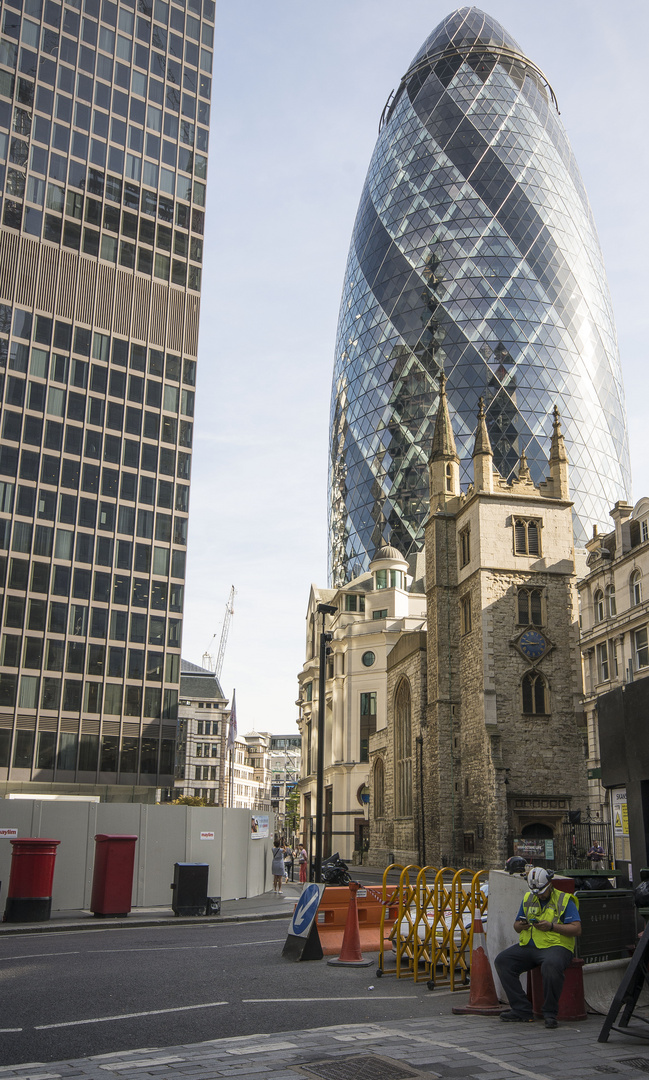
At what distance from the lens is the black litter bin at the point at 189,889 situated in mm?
20672

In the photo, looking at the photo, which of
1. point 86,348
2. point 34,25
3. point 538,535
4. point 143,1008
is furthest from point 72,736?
point 143,1008

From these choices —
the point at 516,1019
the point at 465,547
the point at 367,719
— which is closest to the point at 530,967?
the point at 516,1019

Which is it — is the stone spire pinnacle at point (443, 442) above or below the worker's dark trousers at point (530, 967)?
above

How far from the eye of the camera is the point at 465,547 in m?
44.8

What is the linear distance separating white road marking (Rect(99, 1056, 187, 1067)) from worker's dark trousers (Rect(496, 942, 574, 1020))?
10.7 feet

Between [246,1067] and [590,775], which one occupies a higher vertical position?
[590,775]

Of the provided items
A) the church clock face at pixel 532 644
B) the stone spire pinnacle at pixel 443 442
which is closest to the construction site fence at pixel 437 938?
the church clock face at pixel 532 644

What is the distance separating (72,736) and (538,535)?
31245 millimetres

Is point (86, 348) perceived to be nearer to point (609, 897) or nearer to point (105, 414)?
point (105, 414)

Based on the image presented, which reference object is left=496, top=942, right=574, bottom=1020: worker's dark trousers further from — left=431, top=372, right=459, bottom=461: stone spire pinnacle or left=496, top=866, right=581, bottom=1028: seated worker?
left=431, top=372, right=459, bottom=461: stone spire pinnacle

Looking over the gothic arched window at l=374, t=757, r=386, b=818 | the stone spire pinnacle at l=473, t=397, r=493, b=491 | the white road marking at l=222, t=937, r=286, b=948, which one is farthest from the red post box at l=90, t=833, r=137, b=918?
the gothic arched window at l=374, t=757, r=386, b=818

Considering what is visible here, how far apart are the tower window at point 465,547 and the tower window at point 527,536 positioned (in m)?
2.24

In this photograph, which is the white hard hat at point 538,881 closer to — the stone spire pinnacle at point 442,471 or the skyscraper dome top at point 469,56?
the stone spire pinnacle at point 442,471

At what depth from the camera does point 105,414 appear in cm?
6234
